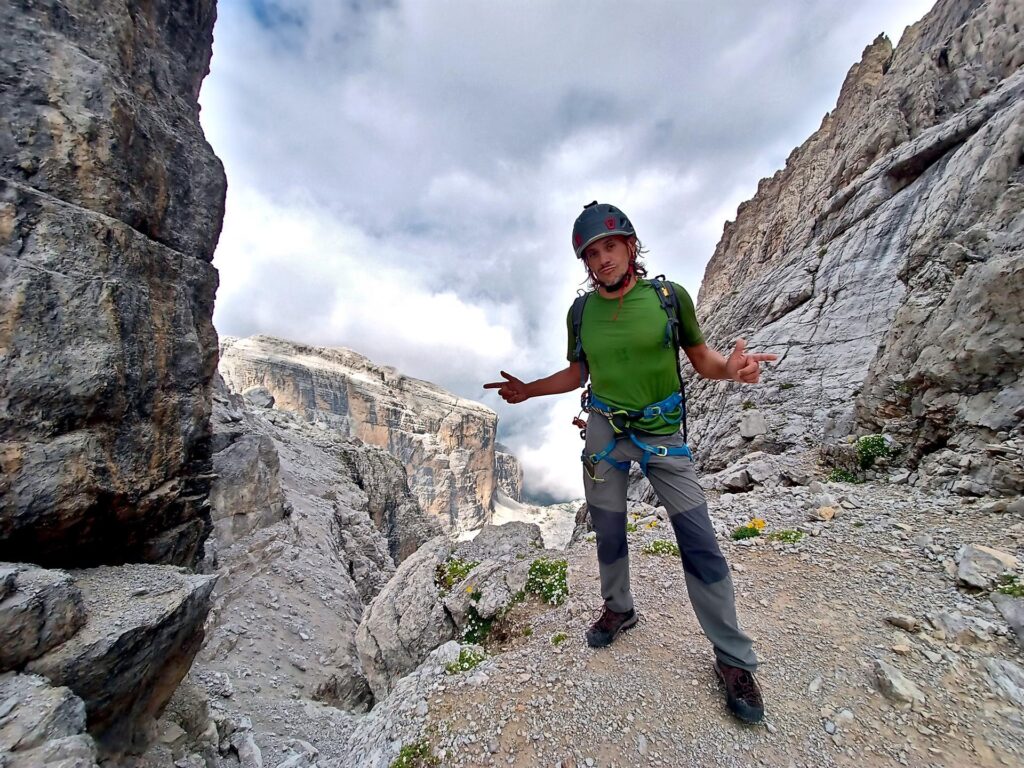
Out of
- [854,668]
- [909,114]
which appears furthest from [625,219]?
[909,114]

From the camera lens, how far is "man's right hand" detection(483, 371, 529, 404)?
200 inches

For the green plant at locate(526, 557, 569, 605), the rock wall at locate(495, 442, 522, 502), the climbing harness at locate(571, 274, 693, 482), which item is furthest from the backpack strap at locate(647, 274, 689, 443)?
the rock wall at locate(495, 442, 522, 502)

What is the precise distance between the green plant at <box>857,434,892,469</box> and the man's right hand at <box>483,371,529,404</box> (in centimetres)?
910

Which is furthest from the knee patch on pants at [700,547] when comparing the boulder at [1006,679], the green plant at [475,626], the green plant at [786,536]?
the green plant at [786,536]

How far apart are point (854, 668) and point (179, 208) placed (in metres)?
9.90

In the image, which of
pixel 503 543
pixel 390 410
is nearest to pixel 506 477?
pixel 390 410

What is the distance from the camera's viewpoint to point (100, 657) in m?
3.83

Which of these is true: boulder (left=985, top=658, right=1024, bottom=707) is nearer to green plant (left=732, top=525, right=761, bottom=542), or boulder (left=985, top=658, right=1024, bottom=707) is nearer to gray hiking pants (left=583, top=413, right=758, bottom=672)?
gray hiking pants (left=583, top=413, right=758, bottom=672)

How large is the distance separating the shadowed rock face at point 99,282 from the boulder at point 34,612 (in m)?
0.49

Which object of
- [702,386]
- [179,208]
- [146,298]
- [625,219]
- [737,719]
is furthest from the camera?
[702,386]

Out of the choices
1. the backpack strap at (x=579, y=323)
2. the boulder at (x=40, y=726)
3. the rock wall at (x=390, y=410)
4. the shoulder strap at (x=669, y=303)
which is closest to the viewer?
the boulder at (x=40, y=726)

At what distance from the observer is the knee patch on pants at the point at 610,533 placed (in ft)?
14.4

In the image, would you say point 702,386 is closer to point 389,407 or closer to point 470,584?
point 470,584

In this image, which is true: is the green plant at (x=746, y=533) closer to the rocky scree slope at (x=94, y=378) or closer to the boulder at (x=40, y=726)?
the rocky scree slope at (x=94, y=378)
